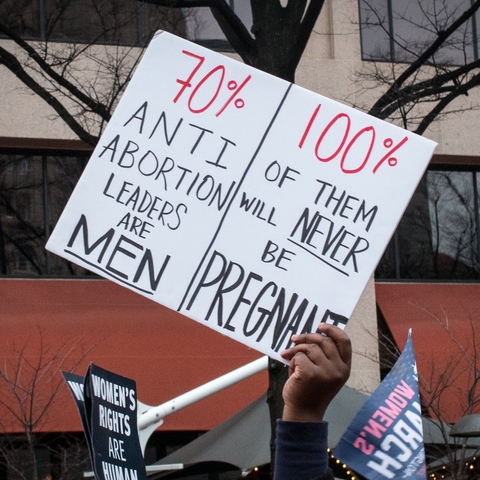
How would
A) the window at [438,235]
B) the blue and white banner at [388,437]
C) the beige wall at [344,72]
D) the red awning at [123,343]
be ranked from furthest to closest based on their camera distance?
1. the window at [438,235]
2. the beige wall at [344,72]
3. the red awning at [123,343]
4. the blue and white banner at [388,437]

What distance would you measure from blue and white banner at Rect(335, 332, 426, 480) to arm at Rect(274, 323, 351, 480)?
5.74 ft

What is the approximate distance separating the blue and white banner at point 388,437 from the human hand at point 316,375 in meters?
1.75

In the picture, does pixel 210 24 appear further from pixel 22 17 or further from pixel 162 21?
pixel 22 17

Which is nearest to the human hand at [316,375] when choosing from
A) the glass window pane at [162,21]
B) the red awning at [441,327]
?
the red awning at [441,327]

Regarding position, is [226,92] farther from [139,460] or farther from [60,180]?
[60,180]

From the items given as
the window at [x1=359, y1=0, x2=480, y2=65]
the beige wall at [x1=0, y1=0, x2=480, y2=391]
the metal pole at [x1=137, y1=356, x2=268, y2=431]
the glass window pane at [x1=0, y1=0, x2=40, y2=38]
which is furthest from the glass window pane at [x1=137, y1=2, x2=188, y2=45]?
the metal pole at [x1=137, y1=356, x2=268, y2=431]

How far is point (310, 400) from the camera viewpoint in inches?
84.0

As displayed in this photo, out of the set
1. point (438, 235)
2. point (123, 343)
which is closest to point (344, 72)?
point (438, 235)

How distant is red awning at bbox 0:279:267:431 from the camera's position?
12.1 metres

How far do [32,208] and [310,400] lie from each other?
1197 cm

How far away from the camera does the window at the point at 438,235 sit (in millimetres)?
15070

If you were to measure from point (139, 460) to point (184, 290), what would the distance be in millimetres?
1390

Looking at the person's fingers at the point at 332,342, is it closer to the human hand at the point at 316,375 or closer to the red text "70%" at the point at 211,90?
the human hand at the point at 316,375

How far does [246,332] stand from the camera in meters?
2.96
